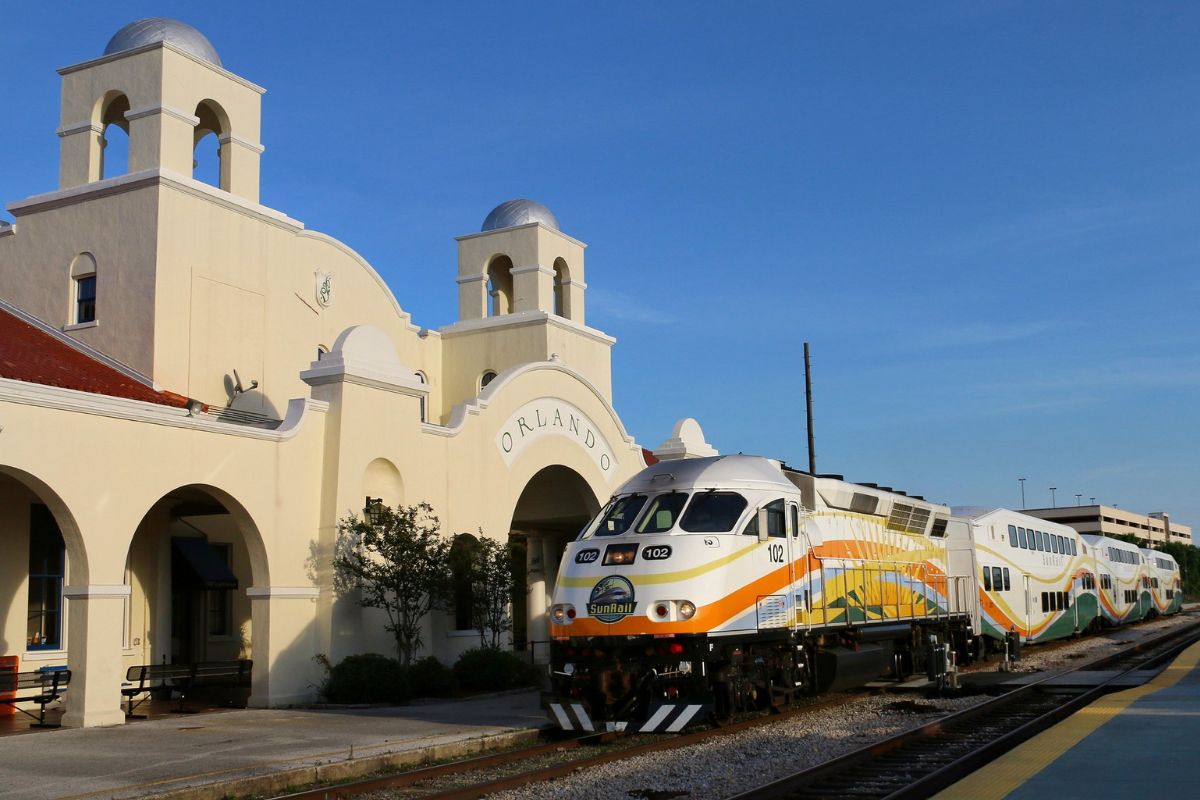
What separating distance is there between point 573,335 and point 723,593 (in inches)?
772

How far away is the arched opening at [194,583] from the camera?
21.3 meters

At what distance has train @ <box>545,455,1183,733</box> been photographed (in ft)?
46.7

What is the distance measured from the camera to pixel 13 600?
1998 cm

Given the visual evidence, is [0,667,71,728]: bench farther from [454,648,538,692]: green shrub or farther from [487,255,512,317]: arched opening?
[487,255,512,317]: arched opening

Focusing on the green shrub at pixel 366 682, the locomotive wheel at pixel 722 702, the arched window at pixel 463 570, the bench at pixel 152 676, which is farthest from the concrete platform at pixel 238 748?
the arched window at pixel 463 570

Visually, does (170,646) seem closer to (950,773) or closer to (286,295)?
(286,295)

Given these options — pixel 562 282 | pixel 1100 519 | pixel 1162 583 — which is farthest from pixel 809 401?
pixel 1100 519

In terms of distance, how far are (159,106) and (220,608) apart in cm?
1028

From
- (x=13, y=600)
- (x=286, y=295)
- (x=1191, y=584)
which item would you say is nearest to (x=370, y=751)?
(x=13, y=600)

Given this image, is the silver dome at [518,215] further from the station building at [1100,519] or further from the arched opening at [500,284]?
the station building at [1100,519]

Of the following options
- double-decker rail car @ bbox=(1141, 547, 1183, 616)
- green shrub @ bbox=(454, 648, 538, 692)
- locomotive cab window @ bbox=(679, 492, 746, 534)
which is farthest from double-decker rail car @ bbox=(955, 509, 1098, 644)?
double-decker rail car @ bbox=(1141, 547, 1183, 616)

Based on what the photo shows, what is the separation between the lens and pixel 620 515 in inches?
610

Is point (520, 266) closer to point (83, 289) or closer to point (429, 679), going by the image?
point (83, 289)

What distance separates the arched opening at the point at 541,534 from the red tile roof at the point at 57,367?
10.2 meters
